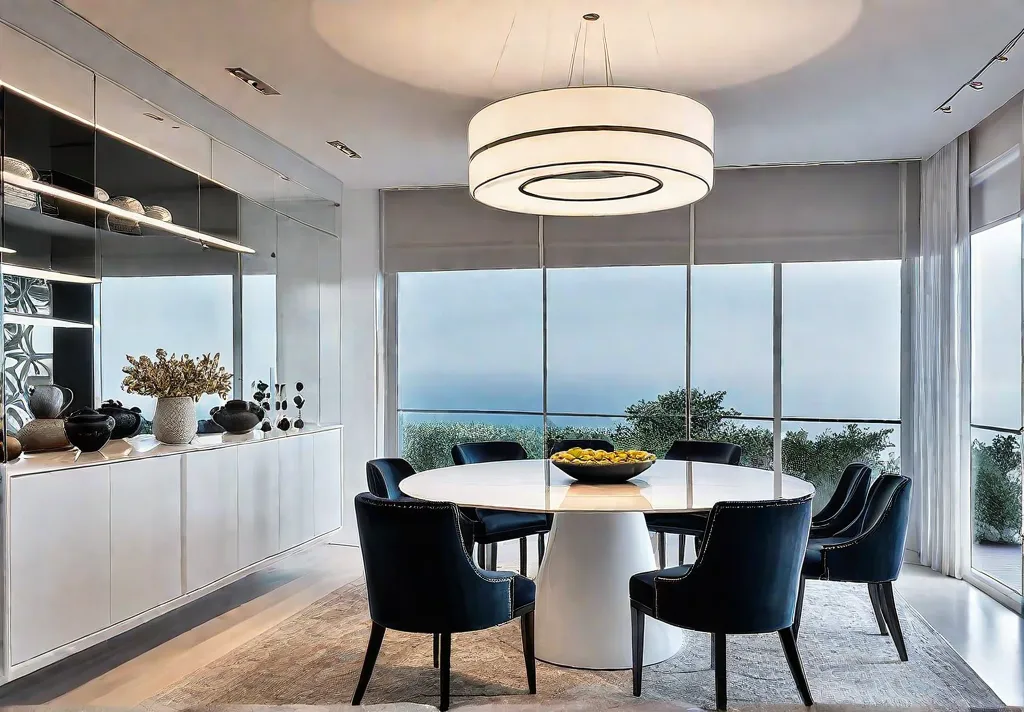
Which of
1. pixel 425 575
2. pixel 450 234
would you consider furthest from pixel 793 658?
pixel 450 234

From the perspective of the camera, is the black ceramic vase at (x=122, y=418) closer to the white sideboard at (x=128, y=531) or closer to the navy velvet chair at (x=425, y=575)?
the white sideboard at (x=128, y=531)

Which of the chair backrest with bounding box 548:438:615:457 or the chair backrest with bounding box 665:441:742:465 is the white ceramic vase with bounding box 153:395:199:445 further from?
the chair backrest with bounding box 665:441:742:465

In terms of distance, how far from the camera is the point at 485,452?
482cm

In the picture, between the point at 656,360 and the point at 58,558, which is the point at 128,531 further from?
the point at 656,360

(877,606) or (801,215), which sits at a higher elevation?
(801,215)

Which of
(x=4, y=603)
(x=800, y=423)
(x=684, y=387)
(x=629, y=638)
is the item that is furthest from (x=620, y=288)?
(x=4, y=603)

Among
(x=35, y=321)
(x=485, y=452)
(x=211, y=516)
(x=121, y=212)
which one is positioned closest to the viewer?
(x=35, y=321)

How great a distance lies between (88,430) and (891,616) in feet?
→ 11.2

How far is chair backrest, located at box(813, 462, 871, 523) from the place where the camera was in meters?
3.76

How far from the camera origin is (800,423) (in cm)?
560

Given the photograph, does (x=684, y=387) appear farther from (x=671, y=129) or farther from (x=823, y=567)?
(x=671, y=129)

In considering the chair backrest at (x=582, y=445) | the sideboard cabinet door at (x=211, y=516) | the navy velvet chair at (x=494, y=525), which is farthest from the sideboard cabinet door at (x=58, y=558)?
the chair backrest at (x=582, y=445)

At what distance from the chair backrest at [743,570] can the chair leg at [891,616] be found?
2.85ft

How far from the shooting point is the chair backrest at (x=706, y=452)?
467 cm
